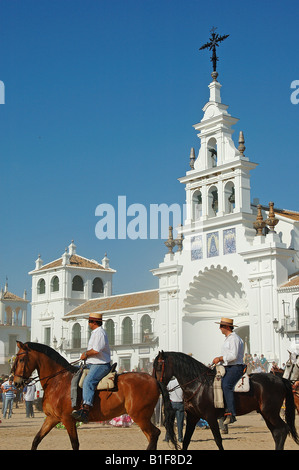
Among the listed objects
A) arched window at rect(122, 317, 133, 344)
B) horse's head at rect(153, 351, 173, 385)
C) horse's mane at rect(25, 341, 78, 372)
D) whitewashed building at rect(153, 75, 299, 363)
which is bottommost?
horse's head at rect(153, 351, 173, 385)

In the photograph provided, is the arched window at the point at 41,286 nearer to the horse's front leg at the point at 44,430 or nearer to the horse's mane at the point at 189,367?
the horse's mane at the point at 189,367

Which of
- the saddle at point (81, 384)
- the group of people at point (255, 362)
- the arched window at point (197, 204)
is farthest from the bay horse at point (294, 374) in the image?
the arched window at point (197, 204)

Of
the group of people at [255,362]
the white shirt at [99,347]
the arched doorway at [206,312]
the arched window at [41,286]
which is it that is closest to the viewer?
the white shirt at [99,347]

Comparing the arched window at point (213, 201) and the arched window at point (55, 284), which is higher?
the arched window at point (213, 201)

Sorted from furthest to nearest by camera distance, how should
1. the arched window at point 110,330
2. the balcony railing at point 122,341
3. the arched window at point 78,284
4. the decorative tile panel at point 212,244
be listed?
1. the arched window at point 78,284
2. the arched window at point 110,330
3. the balcony railing at point 122,341
4. the decorative tile panel at point 212,244

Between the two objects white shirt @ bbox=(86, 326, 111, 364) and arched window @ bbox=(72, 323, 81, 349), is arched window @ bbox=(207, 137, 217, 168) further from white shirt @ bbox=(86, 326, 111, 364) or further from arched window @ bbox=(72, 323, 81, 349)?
white shirt @ bbox=(86, 326, 111, 364)

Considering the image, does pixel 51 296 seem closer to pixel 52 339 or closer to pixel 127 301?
pixel 52 339

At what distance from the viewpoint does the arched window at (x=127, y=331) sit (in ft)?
151

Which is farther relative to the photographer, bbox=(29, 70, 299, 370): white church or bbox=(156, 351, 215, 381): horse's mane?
bbox=(29, 70, 299, 370): white church

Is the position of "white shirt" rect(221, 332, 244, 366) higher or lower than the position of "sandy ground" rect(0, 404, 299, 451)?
higher

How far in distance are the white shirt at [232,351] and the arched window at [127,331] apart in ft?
115

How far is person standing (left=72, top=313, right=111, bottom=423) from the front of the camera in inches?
404

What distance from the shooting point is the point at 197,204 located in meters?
39.2

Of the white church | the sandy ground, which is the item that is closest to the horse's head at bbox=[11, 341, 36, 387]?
the sandy ground
